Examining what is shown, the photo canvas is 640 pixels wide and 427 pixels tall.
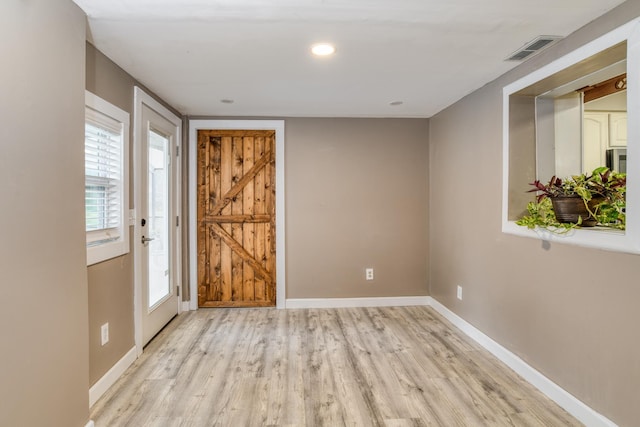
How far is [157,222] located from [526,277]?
10.5 feet

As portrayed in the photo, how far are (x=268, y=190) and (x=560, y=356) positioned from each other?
305 centimetres

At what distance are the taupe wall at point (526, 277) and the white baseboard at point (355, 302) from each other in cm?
32

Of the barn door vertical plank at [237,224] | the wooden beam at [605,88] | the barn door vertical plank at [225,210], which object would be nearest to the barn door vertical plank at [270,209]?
the barn door vertical plank at [237,224]

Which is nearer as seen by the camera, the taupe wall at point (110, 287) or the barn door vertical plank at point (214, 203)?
the taupe wall at point (110, 287)

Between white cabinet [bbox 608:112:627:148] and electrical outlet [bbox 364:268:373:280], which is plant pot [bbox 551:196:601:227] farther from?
electrical outlet [bbox 364:268:373:280]

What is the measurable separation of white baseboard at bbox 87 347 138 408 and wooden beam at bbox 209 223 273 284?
5.09 feet

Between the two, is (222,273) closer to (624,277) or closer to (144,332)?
(144,332)

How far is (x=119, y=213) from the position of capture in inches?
98.4

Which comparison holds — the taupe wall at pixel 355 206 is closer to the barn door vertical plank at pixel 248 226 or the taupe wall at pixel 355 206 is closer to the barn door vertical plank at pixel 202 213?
the barn door vertical plank at pixel 248 226

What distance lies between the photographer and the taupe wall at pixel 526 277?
176 cm

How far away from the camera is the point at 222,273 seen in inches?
160

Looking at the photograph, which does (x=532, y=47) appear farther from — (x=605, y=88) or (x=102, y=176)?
(x=102, y=176)

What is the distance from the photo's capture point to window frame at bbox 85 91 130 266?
2.14 meters

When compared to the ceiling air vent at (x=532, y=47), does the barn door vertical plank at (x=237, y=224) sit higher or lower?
lower
